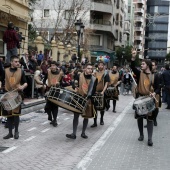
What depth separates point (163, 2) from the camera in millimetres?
110312

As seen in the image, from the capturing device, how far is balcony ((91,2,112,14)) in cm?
4850

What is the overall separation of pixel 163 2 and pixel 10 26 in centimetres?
10252

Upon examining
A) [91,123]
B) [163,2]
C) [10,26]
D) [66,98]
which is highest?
[163,2]

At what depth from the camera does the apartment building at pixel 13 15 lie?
18.4m

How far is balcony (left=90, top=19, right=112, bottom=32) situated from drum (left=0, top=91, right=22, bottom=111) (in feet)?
134

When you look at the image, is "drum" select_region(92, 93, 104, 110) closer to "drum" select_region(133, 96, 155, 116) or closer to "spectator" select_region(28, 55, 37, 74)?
"drum" select_region(133, 96, 155, 116)

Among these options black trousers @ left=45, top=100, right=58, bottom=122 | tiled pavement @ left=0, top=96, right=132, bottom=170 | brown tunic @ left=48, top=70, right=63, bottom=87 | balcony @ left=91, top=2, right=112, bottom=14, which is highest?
balcony @ left=91, top=2, right=112, bottom=14

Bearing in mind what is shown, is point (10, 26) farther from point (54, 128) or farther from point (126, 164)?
point (126, 164)

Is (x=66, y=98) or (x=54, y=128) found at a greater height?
(x=66, y=98)

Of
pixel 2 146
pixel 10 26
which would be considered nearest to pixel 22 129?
pixel 2 146

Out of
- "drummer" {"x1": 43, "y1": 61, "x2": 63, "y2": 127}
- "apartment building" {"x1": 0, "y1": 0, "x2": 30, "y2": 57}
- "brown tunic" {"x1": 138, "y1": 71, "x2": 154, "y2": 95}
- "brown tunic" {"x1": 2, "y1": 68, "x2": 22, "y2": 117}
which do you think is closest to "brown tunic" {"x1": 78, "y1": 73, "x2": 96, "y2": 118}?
"brown tunic" {"x1": 138, "y1": 71, "x2": 154, "y2": 95}

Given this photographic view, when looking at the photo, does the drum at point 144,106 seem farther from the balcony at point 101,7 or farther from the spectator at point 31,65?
the balcony at point 101,7

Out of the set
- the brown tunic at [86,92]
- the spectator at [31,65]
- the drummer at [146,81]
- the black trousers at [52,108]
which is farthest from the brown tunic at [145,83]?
the spectator at [31,65]

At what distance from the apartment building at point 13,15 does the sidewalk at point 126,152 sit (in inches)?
410
